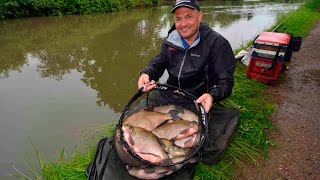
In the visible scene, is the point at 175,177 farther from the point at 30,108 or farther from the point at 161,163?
the point at 30,108

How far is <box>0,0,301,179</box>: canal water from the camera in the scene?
5.09 metres

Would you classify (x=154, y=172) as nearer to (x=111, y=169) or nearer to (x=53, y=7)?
(x=111, y=169)

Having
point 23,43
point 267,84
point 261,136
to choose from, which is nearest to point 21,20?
point 23,43

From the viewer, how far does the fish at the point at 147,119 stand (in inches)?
113

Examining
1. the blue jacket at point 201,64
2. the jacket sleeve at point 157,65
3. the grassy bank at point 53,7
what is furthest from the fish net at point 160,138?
the grassy bank at point 53,7

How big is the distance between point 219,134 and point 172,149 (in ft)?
2.47

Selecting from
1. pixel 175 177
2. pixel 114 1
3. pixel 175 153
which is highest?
pixel 175 153

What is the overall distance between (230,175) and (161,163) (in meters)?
1.05

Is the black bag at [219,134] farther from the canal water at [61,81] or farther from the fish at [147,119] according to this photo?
the canal water at [61,81]

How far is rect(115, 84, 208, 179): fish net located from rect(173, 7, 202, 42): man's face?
0.62 meters

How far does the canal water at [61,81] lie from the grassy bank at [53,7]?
7.71 ft

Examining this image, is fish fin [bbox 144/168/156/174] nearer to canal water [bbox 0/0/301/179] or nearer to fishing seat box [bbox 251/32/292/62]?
canal water [bbox 0/0/301/179]

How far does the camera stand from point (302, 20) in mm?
13719

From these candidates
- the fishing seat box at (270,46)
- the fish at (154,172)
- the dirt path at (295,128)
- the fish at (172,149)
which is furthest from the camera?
the fishing seat box at (270,46)
